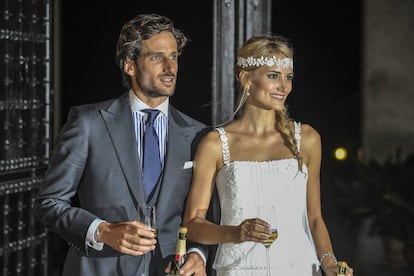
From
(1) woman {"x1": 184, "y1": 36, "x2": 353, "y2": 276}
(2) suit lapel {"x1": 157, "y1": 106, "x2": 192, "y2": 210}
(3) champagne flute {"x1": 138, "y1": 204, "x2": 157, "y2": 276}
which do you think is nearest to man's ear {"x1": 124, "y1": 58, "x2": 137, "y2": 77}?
(2) suit lapel {"x1": 157, "y1": 106, "x2": 192, "y2": 210}

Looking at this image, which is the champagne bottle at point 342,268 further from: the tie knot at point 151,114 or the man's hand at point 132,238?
the tie knot at point 151,114

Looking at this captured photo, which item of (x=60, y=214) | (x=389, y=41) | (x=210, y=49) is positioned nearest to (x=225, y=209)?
(x=60, y=214)

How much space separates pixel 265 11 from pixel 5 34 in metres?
1.29

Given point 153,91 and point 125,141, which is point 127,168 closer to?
point 125,141

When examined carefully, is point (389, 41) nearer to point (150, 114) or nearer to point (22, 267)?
point (150, 114)

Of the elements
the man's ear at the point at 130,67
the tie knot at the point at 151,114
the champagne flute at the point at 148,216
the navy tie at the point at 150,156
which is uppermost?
the man's ear at the point at 130,67

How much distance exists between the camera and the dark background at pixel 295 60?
4344 millimetres

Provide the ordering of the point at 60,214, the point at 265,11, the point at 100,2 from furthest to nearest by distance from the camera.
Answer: the point at 265,11
the point at 100,2
the point at 60,214

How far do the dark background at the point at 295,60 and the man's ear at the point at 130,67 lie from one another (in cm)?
95

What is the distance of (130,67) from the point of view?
3332 mm

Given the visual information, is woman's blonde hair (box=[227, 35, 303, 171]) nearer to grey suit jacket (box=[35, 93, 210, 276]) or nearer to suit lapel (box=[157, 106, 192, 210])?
suit lapel (box=[157, 106, 192, 210])

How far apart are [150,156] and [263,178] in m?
0.41

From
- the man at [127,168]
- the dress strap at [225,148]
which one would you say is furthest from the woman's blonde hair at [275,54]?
the man at [127,168]

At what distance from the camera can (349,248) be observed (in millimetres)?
4629
